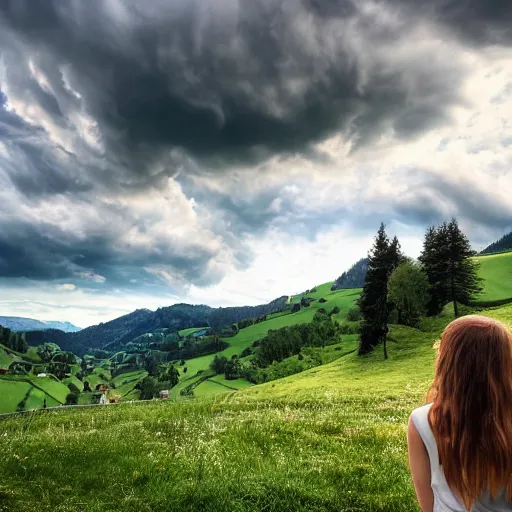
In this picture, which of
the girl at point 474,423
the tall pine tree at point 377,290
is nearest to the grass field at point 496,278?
the tall pine tree at point 377,290

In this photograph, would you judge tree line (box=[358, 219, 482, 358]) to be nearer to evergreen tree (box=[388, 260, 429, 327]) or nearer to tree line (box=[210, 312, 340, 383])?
evergreen tree (box=[388, 260, 429, 327])

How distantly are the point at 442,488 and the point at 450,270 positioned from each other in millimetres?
77251

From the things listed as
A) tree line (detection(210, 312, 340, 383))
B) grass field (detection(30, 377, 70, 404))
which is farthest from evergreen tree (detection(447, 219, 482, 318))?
grass field (detection(30, 377, 70, 404))

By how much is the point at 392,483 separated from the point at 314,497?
74.2 inches

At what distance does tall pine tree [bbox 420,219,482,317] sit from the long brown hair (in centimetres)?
7517

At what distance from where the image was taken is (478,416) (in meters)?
3.76

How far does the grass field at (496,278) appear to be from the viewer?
91062 mm

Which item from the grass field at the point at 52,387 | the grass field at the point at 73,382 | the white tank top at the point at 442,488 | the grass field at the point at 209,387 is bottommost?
the grass field at the point at 209,387

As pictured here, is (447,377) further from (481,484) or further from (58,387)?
(58,387)

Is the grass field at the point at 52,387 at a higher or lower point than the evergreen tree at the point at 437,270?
lower

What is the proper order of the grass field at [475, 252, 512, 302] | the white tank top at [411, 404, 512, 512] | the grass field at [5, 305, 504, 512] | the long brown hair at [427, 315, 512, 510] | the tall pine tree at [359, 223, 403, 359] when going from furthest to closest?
the grass field at [475, 252, 512, 302]
the tall pine tree at [359, 223, 403, 359]
the grass field at [5, 305, 504, 512]
the white tank top at [411, 404, 512, 512]
the long brown hair at [427, 315, 512, 510]

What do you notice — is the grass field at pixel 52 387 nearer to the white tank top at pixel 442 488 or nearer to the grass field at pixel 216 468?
the grass field at pixel 216 468

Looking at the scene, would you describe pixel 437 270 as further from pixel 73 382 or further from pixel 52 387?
pixel 73 382

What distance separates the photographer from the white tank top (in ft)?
12.5
